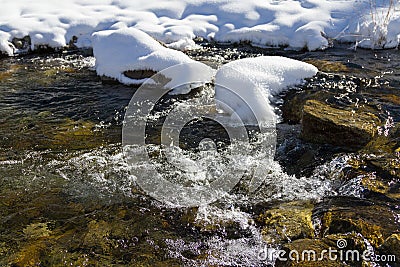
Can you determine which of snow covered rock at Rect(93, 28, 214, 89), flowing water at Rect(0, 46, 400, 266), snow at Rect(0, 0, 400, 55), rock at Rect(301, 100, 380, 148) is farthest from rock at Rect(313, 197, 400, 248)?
snow at Rect(0, 0, 400, 55)

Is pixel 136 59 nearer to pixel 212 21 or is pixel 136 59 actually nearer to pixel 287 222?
pixel 212 21

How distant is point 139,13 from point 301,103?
6861 mm

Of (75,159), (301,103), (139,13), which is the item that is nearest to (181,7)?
(139,13)

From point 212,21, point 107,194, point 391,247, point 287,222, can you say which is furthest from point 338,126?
point 212,21

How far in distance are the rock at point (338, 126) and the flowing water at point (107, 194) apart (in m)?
0.17

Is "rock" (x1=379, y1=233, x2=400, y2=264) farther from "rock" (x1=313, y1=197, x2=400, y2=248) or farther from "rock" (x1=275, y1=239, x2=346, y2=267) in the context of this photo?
"rock" (x1=275, y1=239, x2=346, y2=267)

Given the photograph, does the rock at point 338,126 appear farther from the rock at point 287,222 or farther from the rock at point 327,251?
the rock at point 327,251

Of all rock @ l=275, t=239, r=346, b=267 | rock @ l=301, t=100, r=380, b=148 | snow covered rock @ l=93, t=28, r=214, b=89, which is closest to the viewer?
rock @ l=275, t=239, r=346, b=267

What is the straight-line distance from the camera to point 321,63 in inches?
266

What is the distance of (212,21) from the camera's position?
9.99 m

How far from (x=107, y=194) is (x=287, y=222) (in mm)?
1661

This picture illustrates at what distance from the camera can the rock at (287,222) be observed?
2.90m

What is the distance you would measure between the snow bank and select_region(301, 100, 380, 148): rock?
0.66m

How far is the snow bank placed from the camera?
16.6 feet
